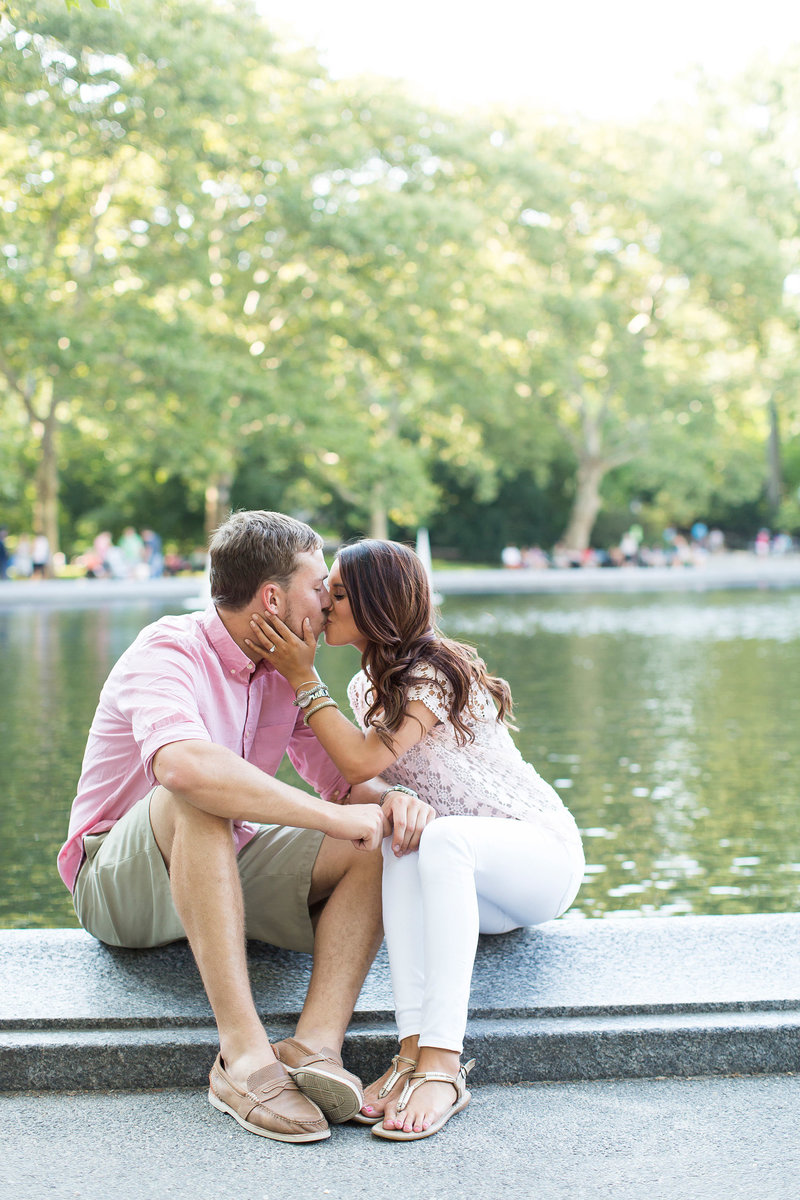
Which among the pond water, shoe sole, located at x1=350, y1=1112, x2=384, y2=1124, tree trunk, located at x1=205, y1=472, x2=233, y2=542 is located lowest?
the pond water

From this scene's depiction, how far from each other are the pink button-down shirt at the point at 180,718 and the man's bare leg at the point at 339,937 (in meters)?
0.35

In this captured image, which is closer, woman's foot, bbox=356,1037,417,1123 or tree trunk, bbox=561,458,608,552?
woman's foot, bbox=356,1037,417,1123

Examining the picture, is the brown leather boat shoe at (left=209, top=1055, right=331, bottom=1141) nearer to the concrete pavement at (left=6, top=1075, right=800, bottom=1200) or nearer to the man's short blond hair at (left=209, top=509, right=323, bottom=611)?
the concrete pavement at (left=6, top=1075, right=800, bottom=1200)

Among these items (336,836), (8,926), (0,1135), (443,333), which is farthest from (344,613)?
(443,333)

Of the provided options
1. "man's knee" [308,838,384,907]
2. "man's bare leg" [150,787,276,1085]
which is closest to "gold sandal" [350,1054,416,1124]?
"man's bare leg" [150,787,276,1085]

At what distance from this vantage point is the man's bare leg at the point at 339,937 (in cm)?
303

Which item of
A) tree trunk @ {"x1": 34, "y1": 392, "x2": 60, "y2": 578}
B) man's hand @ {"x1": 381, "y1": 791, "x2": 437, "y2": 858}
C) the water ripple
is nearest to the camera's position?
man's hand @ {"x1": 381, "y1": 791, "x2": 437, "y2": 858}

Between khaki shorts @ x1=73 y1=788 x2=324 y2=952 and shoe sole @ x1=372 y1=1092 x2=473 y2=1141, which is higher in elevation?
khaki shorts @ x1=73 y1=788 x2=324 y2=952

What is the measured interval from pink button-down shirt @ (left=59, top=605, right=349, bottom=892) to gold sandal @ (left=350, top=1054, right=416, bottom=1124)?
2.60ft

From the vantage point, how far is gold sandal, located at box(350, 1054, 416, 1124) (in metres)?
2.92

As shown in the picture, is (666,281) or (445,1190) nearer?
(445,1190)

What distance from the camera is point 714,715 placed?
34.3ft

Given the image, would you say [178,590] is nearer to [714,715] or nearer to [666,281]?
[714,715]

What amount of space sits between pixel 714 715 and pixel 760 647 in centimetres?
615
